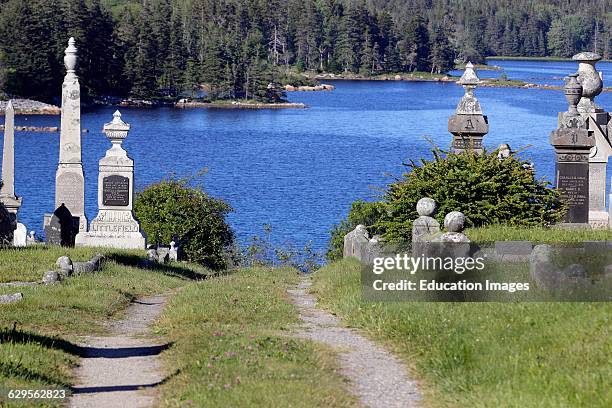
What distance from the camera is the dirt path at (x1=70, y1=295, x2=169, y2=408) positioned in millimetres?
10680

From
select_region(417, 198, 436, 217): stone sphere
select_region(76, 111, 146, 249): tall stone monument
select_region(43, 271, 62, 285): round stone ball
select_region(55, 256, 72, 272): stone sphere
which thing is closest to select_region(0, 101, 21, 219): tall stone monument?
select_region(76, 111, 146, 249): tall stone monument

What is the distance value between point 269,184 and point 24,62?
6826 centimetres

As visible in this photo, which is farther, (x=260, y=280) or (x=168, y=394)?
(x=260, y=280)

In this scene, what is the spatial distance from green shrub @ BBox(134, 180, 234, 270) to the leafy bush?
1324 cm

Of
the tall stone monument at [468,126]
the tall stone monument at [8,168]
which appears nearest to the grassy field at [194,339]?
the tall stone monument at [468,126]

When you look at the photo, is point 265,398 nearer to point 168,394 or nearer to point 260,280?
point 168,394

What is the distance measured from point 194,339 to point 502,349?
3514 mm

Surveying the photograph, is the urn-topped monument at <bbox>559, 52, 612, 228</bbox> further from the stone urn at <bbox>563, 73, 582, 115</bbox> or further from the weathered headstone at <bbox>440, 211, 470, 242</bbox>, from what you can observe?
the weathered headstone at <bbox>440, 211, 470, 242</bbox>

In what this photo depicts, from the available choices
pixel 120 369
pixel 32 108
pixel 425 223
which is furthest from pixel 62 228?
pixel 32 108

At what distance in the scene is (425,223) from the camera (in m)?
17.7

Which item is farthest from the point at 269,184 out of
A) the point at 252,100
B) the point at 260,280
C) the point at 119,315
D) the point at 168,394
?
the point at 252,100

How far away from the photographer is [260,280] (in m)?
21.3

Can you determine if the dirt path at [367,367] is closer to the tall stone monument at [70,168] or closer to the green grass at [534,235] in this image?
the green grass at [534,235]

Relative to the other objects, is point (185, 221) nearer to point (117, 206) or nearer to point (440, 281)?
point (117, 206)
